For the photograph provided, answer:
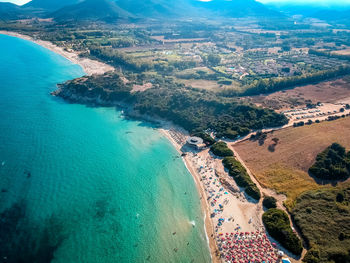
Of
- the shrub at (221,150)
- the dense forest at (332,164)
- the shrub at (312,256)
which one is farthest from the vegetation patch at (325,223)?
the shrub at (221,150)

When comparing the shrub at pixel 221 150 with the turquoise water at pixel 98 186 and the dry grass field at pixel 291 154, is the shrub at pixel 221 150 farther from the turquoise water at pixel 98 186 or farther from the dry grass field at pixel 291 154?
the turquoise water at pixel 98 186

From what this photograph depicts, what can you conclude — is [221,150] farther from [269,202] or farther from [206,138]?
[269,202]

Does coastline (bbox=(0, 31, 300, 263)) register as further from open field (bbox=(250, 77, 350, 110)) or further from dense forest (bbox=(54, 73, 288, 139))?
open field (bbox=(250, 77, 350, 110))

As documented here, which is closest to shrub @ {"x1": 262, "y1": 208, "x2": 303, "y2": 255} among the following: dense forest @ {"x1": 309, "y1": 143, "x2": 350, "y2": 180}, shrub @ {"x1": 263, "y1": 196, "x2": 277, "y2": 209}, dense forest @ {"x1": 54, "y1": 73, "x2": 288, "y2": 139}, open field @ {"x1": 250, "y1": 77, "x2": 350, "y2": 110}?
shrub @ {"x1": 263, "y1": 196, "x2": 277, "y2": 209}

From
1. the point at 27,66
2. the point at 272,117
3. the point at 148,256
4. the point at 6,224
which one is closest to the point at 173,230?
the point at 148,256

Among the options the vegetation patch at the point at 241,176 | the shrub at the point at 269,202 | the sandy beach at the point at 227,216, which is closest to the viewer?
the sandy beach at the point at 227,216

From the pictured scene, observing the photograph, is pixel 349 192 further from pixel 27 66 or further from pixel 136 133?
pixel 27 66
